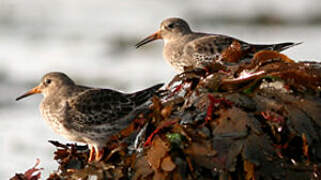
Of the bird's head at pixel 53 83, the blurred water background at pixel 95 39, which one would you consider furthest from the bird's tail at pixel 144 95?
the blurred water background at pixel 95 39

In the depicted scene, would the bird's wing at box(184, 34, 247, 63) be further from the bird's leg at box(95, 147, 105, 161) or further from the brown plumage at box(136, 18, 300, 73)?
the bird's leg at box(95, 147, 105, 161)

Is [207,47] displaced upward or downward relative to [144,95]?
upward

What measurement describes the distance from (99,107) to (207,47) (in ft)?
5.36

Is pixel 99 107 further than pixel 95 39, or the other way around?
pixel 95 39

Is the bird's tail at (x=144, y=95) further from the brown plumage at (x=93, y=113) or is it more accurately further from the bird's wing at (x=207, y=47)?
the bird's wing at (x=207, y=47)

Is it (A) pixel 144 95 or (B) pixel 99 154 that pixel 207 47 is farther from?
(B) pixel 99 154

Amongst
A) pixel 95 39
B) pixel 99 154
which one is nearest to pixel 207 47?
pixel 99 154

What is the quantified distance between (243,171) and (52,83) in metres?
2.36

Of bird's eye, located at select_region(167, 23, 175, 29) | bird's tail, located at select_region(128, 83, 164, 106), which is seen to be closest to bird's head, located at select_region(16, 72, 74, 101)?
bird's tail, located at select_region(128, 83, 164, 106)

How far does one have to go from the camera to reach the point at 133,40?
12094 millimetres

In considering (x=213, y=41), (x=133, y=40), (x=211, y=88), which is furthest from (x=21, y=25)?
(x=211, y=88)

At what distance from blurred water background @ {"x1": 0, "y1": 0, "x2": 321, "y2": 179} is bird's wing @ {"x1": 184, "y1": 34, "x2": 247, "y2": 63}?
5.66 ft

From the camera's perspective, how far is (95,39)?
12.2 m

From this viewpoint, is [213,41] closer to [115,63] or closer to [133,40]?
[115,63]
